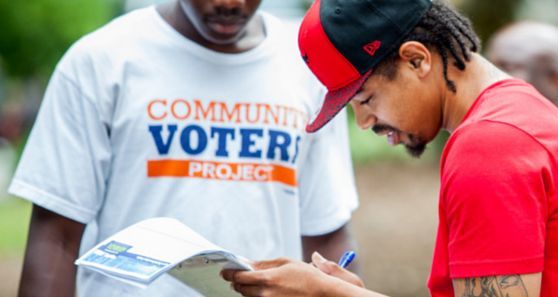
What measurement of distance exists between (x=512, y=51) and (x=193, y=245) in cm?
340

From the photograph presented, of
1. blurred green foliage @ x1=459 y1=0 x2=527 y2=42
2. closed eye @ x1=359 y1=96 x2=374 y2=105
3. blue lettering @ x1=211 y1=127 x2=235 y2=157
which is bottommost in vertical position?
blurred green foliage @ x1=459 y1=0 x2=527 y2=42

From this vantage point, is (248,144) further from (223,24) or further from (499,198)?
(499,198)

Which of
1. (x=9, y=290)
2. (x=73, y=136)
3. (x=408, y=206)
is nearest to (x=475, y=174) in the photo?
(x=73, y=136)

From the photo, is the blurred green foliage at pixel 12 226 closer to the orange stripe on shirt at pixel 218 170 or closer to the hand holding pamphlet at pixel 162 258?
the orange stripe on shirt at pixel 218 170

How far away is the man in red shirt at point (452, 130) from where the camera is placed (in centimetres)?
256

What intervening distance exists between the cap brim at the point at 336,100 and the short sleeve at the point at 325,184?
710 mm

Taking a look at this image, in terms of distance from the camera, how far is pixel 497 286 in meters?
2.62

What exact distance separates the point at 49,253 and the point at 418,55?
4.97ft

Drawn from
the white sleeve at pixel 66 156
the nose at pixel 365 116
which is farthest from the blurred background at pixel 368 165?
the nose at pixel 365 116

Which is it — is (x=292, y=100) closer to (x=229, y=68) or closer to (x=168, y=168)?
(x=229, y=68)

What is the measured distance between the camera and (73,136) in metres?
3.60

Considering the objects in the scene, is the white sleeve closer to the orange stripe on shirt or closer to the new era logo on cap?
the orange stripe on shirt

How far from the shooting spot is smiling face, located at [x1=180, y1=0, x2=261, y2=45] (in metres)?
3.64

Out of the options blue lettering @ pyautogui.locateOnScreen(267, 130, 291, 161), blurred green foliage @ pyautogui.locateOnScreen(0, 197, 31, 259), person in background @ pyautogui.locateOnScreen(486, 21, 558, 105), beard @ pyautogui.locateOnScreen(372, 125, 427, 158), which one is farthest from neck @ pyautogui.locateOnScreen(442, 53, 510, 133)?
blurred green foliage @ pyautogui.locateOnScreen(0, 197, 31, 259)
